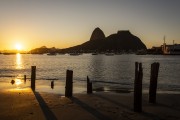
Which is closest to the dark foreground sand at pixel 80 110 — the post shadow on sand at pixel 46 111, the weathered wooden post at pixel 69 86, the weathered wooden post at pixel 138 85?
the post shadow on sand at pixel 46 111

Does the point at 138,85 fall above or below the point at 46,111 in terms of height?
above

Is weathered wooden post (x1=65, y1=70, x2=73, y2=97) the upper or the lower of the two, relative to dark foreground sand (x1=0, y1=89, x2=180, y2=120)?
upper

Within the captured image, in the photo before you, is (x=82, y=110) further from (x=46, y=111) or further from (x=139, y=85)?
(x=139, y=85)

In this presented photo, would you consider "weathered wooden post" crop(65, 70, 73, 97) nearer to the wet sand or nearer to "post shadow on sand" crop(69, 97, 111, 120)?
"post shadow on sand" crop(69, 97, 111, 120)

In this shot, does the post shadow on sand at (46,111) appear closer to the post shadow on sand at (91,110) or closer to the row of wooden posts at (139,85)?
the post shadow on sand at (91,110)

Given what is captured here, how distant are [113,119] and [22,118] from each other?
407 centimetres

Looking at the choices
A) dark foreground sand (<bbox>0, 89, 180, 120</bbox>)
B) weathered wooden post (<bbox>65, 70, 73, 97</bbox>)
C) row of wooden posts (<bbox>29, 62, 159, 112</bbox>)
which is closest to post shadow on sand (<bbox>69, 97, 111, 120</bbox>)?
dark foreground sand (<bbox>0, 89, 180, 120</bbox>)

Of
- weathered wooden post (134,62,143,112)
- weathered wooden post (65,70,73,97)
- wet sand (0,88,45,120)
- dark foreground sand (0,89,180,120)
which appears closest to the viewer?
wet sand (0,88,45,120)

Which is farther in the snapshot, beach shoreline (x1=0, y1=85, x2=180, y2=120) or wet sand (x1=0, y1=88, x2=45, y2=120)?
beach shoreline (x1=0, y1=85, x2=180, y2=120)

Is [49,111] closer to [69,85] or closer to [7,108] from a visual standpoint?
[7,108]

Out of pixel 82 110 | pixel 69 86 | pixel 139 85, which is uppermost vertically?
pixel 139 85

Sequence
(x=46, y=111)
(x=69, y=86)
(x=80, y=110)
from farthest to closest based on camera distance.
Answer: (x=69, y=86) < (x=80, y=110) < (x=46, y=111)

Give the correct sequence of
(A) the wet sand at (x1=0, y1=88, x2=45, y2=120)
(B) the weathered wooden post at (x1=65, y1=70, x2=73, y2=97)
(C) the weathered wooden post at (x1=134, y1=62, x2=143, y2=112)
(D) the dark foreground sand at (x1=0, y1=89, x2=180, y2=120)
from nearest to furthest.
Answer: (A) the wet sand at (x1=0, y1=88, x2=45, y2=120), (D) the dark foreground sand at (x1=0, y1=89, x2=180, y2=120), (C) the weathered wooden post at (x1=134, y1=62, x2=143, y2=112), (B) the weathered wooden post at (x1=65, y1=70, x2=73, y2=97)

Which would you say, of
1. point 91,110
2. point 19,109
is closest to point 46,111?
point 19,109
